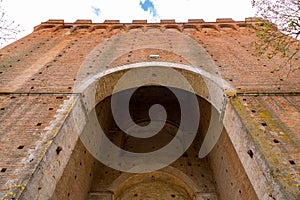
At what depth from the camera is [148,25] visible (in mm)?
12859

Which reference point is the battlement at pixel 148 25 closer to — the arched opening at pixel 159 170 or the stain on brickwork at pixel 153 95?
the stain on brickwork at pixel 153 95

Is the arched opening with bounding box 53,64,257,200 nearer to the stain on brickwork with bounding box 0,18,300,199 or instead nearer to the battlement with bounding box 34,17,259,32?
the stain on brickwork with bounding box 0,18,300,199

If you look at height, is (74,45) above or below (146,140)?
above

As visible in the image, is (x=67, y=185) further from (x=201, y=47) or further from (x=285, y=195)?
(x=201, y=47)

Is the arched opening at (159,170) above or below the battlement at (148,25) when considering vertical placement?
below

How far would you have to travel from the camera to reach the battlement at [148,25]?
12.6 meters

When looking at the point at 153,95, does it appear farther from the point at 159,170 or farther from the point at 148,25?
the point at 159,170

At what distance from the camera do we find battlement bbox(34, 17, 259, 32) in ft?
41.2

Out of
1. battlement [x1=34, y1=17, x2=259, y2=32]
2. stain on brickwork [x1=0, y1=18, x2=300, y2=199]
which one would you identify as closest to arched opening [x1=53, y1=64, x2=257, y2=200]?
stain on brickwork [x1=0, y1=18, x2=300, y2=199]

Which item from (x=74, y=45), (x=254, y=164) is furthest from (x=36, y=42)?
(x=254, y=164)

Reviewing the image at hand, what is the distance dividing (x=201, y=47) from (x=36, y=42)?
6344 millimetres

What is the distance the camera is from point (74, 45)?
10484mm

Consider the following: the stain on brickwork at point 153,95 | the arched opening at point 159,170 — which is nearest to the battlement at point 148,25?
the stain on brickwork at point 153,95

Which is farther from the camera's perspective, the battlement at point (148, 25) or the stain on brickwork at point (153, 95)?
the battlement at point (148, 25)
